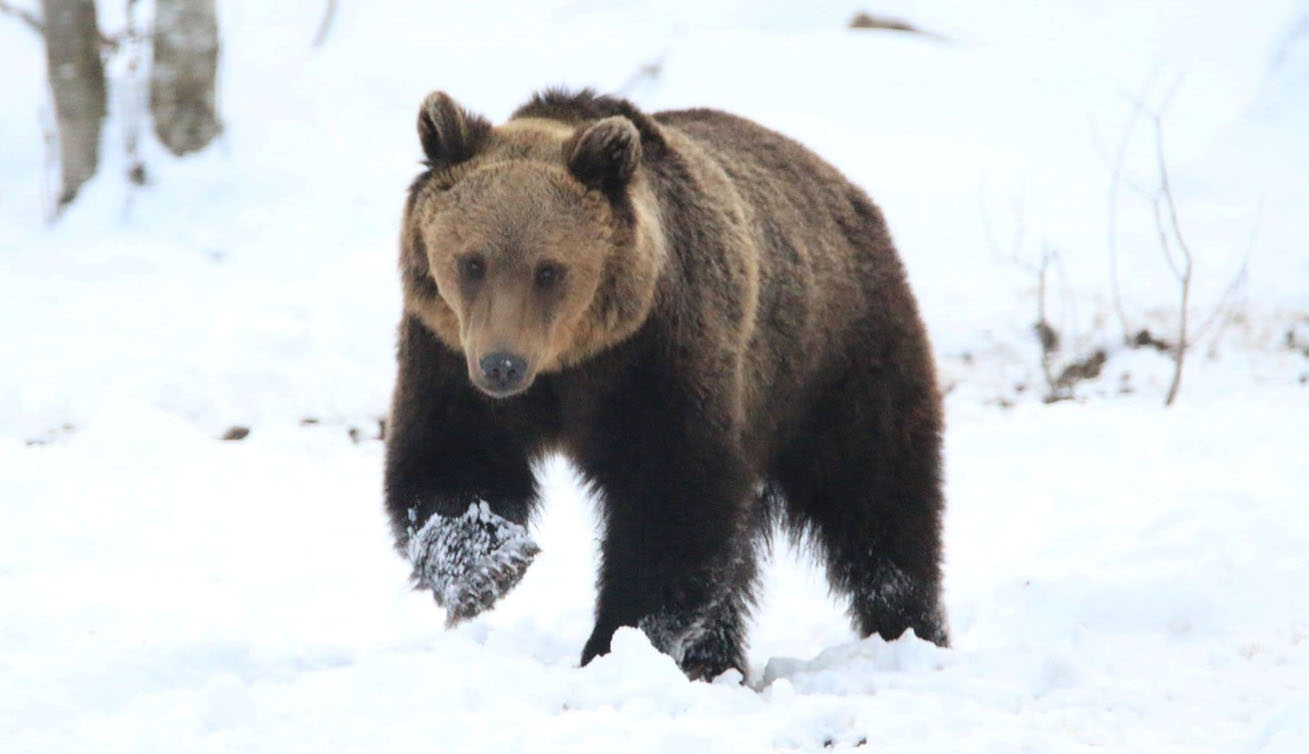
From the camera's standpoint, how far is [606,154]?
5.20 meters

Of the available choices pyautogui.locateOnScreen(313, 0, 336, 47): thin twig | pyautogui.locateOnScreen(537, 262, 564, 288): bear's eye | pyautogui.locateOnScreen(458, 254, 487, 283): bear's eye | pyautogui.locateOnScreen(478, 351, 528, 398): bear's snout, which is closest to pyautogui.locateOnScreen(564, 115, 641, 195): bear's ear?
pyautogui.locateOnScreen(537, 262, 564, 288): bear's eye

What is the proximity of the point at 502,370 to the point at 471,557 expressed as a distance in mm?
745

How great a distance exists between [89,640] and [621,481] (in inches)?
70.7

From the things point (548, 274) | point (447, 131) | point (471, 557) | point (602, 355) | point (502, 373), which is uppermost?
point (447, 131)

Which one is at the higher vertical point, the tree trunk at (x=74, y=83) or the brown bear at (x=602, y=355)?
the brown bear at (x=602, y=355)

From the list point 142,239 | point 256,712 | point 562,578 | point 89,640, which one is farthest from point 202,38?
point 256,712

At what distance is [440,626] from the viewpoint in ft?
22.4

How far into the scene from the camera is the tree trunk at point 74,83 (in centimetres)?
1316

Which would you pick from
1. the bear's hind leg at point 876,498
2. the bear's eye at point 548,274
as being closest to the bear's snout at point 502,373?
the bear's eye at point 548,274

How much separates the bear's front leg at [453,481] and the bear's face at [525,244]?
201 millimetres

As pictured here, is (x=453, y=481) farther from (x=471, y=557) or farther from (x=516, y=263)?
(x=516, y=263)

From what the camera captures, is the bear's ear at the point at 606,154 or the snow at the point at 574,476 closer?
the snow at the point at 574,476

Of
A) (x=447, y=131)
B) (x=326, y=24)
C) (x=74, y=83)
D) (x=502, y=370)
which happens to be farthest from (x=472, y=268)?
(x=326, y=24)

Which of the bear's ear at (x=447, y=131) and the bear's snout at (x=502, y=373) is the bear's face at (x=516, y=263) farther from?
the bear's ear at (x=447, y=131)
